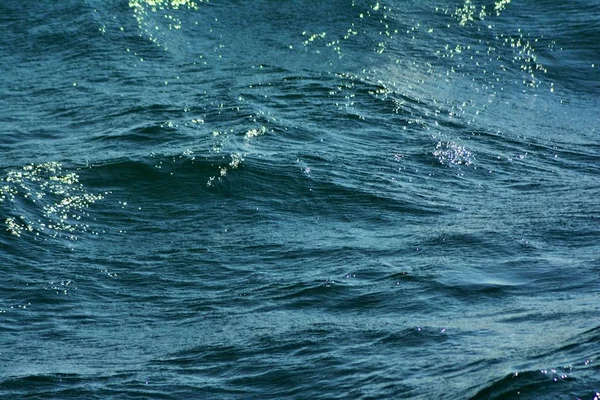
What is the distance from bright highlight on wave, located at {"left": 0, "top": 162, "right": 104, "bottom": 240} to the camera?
34.7ft

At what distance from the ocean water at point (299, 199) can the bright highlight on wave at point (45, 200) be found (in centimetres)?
3

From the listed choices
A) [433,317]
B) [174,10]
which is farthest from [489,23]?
[433,317]

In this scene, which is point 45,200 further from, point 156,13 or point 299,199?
point 156,13

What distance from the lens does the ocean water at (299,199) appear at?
708 centimetres

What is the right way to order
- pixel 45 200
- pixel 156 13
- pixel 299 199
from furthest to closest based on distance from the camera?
pixel 156 13, pixel 299 199, pixel 45 200

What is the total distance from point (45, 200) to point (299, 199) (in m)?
2.69

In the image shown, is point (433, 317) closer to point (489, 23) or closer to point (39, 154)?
point (39, 154)

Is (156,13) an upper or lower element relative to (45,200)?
upper

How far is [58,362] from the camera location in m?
7.50

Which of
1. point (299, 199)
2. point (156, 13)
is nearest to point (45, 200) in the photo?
point (299, 199)

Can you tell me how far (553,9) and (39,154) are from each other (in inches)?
416

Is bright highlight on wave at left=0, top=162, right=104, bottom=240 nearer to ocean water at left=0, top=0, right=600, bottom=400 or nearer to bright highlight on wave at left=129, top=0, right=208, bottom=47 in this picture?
ocean water at left=0, top=0, right=600, bottom=400

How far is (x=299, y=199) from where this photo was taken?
1142cm

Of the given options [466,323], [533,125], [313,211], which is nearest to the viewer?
[466,323]
